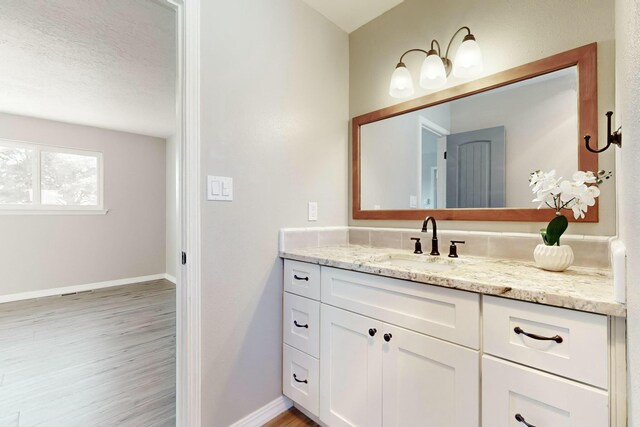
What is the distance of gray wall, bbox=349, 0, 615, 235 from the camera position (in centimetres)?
109

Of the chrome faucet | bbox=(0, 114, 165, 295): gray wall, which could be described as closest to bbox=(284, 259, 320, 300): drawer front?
the chrome faucet

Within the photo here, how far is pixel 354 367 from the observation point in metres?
1.23

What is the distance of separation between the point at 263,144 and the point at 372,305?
1.02 meters

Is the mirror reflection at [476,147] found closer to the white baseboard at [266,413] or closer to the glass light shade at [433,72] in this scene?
the glass light shade at [433,72]

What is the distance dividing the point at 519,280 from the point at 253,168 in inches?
49.7

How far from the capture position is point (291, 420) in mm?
1510

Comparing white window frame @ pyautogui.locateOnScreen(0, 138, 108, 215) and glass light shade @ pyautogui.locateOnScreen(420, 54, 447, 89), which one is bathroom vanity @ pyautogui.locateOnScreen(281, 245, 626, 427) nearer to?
glass light shade @ pyautogui.locateOnScreen(420, 54, 447, 89)

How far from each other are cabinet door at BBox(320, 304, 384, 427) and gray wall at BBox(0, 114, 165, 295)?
14.5 feet

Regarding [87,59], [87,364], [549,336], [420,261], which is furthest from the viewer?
[87,59]

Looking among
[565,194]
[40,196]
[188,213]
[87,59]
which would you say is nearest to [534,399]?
[565,194]

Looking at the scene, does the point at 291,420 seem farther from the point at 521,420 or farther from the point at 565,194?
the point at 565,194

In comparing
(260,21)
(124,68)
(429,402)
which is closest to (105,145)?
(124,68)

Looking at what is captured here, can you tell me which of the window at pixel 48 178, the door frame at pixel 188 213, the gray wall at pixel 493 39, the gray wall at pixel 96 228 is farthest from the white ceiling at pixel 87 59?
the gray wall at pixel 493 39

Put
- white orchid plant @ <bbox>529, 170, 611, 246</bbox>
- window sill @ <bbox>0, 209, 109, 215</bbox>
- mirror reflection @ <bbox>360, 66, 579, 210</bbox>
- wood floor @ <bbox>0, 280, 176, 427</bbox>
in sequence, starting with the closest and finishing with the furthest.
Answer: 1. white orchid plant @ <bbox>529, 170, 611, 246</bbox>
2. mirror reflection @ <bbox>360, 66, 579, 210</bbox>
3. wood floor @ <bbox>0, 280, 176, 427</bbox>
4. window sill @ <bbox>0, 209, 109, 215</bbox>
